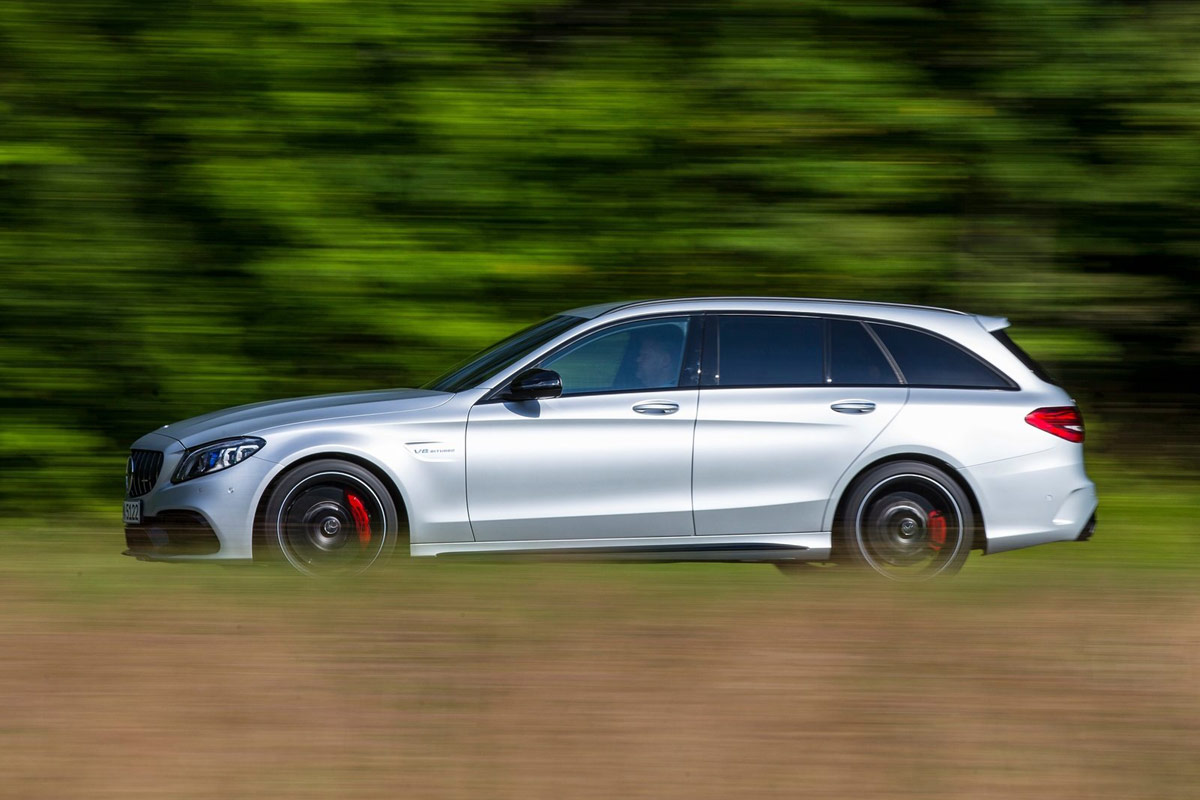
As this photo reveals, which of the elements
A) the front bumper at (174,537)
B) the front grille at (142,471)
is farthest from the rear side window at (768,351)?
the front grille at (142,471)

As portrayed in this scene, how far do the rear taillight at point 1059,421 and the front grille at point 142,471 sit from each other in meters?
4.38

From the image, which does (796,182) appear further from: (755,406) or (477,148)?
(755,406)

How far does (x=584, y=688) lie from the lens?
4.61 metres

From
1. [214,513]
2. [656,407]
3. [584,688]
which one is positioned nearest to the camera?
[584,688]

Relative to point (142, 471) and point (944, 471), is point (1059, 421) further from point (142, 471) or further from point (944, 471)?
point (142, 471)

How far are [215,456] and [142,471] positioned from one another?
63 cm

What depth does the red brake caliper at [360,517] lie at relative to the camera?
6555mm

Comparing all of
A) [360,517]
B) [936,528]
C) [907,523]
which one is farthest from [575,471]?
[936,528]

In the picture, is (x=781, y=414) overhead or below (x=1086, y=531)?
overhead

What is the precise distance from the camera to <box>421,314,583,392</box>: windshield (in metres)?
6.96

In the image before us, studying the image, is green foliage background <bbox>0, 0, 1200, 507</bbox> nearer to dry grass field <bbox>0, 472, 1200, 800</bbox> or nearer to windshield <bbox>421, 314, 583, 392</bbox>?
windshield <bbox>421, 314, 583, 392</bbox>

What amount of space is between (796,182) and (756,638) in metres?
4.71

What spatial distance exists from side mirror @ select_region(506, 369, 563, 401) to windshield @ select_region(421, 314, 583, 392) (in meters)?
0.23

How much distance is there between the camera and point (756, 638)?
5215 millimetres
